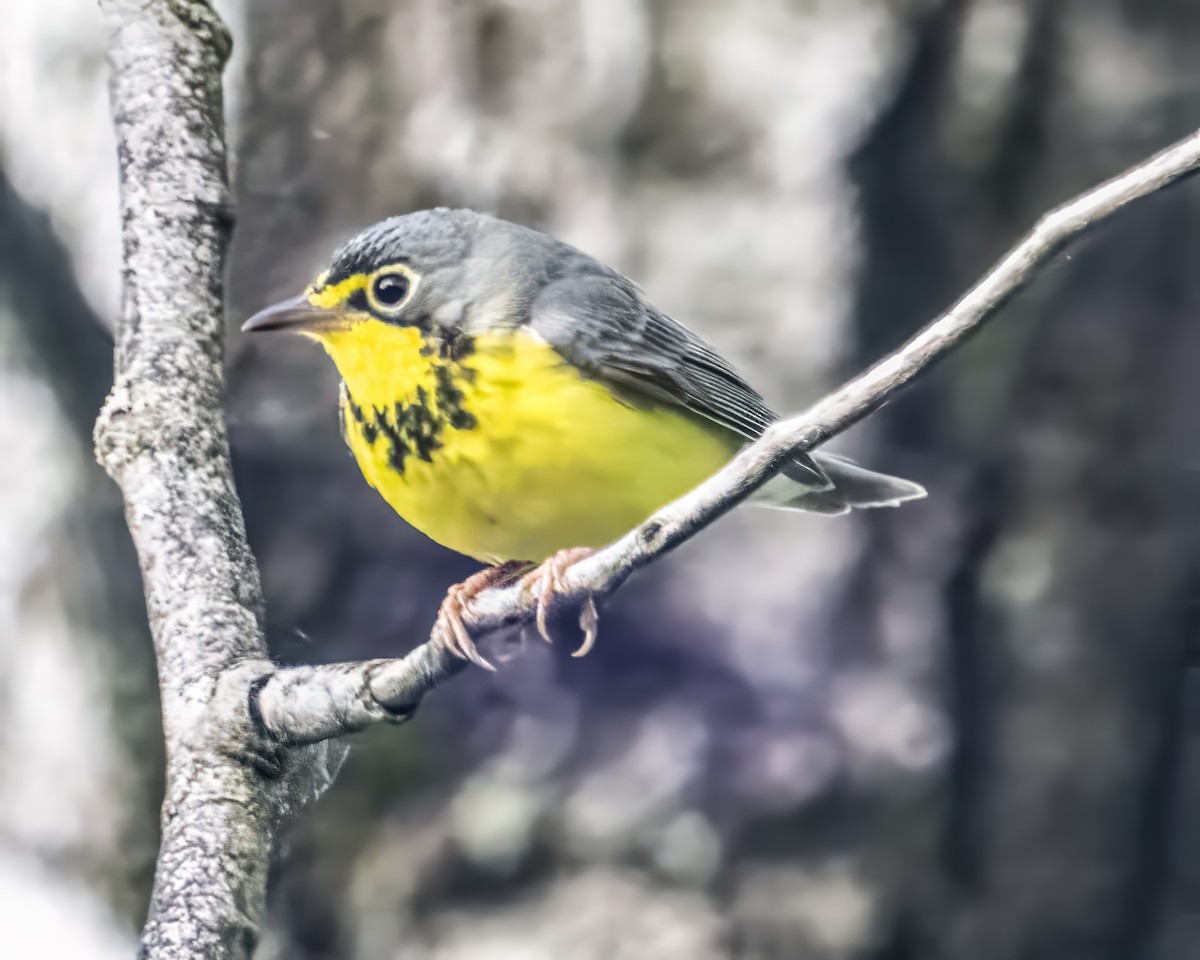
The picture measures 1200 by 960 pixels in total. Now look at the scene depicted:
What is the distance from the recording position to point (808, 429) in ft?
1.70

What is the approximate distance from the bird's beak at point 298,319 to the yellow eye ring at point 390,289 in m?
0.02

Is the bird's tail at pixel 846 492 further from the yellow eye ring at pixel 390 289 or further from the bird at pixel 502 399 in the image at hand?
the yellow eye ring at pixel 390 289

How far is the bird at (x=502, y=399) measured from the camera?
65 centimetres

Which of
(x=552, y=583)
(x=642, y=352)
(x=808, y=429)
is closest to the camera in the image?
(x=808, y=429)

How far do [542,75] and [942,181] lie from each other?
0.98 feet

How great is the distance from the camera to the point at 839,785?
0.79m

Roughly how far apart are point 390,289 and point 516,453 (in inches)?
5.0

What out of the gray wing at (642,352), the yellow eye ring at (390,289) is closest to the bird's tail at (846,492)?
the gray wing at (642,352)

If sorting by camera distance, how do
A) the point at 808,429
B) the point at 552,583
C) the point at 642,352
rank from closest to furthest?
1. the point at 808,429
2. the point at 552,583
3. the point at 642,352

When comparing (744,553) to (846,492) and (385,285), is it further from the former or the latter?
(385,285)

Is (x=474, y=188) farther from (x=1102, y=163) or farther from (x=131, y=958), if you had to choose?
(x=131, y=958)

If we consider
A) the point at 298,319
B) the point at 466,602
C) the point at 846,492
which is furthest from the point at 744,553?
the point at 298,319

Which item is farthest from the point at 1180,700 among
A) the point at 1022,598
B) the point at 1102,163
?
the point at 1102,163

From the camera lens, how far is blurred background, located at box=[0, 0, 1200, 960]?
77cm
